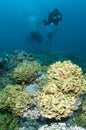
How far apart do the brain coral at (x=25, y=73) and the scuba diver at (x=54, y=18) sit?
1462 cm

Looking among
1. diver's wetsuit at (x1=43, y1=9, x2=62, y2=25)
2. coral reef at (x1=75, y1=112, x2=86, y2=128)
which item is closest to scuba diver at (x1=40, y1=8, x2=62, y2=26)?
diver's wetsuit at (x1=43, y1=9, x2=62, y2=25)

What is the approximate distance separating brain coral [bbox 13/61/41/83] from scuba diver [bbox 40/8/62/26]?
14.6 metres

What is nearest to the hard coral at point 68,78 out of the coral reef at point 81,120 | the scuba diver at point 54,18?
the coral reef at point 81,120

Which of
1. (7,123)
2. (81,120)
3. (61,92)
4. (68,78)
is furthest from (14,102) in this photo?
(81,120)

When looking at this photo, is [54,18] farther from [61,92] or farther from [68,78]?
[61,92]

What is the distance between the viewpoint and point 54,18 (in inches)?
1008

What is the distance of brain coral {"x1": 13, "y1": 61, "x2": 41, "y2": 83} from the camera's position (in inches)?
432

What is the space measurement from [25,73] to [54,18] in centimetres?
1549

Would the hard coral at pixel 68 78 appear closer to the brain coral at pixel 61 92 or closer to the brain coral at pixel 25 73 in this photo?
the brain coral at pixel 61 92

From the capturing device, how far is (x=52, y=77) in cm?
939

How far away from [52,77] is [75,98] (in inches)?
43.3

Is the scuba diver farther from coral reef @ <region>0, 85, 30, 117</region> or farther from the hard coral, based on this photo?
coral reef @ <region>0, 85, 30, 117</region>

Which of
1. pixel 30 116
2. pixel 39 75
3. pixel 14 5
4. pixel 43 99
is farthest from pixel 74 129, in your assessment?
pixel 14 5

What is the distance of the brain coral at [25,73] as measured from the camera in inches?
432
